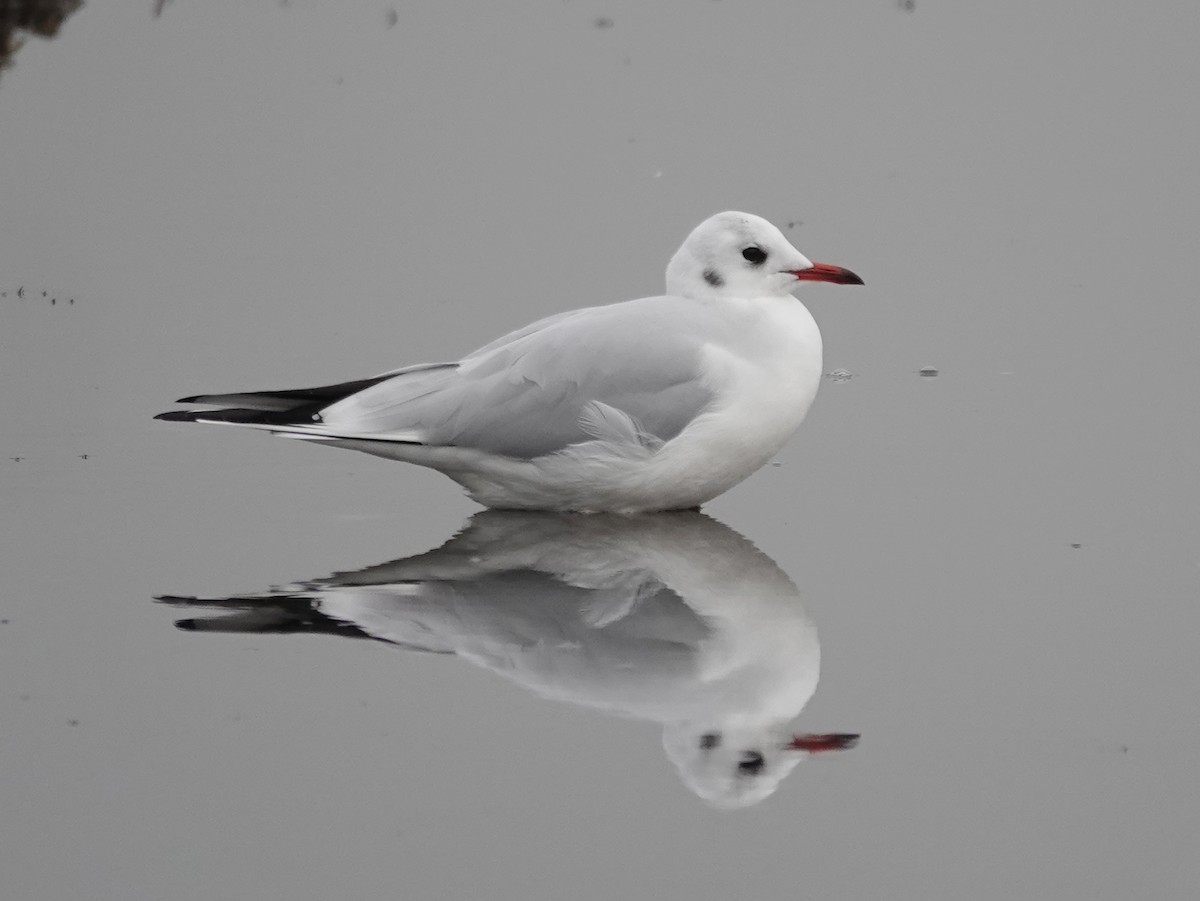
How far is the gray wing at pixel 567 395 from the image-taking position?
240 inches

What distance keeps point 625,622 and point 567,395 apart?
47.4 inches

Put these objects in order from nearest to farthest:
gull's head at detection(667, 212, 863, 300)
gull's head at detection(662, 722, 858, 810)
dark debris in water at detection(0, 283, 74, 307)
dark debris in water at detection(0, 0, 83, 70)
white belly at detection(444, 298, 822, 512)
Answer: gull's head at detection(662, 722, 858, 810) < white belly at detection(444, 298, 822, 512) < gull's head at detection(667, 212, 863, 300) < dark debris in water at detection(0, 283, 74, 307) < dark debris in water at detection(0, 0, 83, 70)

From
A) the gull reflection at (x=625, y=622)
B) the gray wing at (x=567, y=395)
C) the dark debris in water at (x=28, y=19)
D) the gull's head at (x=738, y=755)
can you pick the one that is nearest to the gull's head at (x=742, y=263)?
the gray wing at (x=567, y=395)

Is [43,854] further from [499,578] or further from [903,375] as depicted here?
A: [903,375]

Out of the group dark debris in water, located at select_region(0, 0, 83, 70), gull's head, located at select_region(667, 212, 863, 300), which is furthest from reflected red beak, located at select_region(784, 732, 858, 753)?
dark debris in water, located at select_region(0, 0, 83, 70)

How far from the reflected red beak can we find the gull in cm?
177

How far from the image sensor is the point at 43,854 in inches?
156

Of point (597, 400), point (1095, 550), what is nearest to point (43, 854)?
point (597, 400)

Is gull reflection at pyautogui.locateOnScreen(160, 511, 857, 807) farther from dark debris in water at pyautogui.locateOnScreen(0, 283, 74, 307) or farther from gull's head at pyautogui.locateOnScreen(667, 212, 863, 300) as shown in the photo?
dark debris in water at pyautogui.locateOnScreen(0, 283, 74, 307)

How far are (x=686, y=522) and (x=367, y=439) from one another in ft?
3.64

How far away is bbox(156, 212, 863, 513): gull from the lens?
6.10 m

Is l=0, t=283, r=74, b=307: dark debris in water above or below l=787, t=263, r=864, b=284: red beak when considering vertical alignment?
below

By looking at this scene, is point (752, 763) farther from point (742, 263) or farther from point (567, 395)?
point (742, 263)

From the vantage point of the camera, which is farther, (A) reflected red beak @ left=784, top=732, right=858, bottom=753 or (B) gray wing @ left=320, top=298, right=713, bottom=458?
(B) gray wing @ left=320, top=298, right=713, bottom=458
